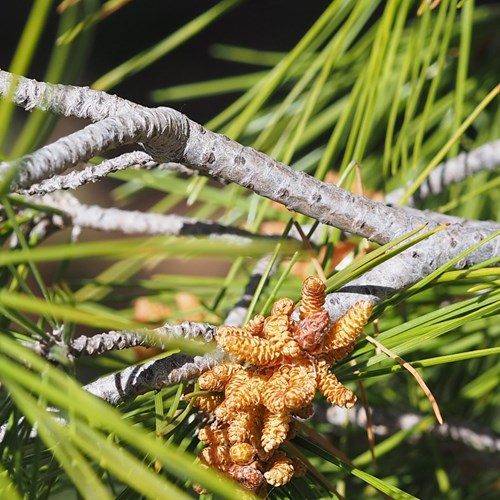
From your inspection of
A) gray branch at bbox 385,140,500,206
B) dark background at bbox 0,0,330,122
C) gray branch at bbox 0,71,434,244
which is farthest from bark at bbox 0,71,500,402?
dark background at bbox 0,0,330,122

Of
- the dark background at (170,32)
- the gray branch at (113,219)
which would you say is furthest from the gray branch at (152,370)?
the dark background at (170,32)

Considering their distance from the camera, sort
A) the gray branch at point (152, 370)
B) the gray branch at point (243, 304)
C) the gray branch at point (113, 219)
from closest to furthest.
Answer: the gray branch at point (152, 370) → the gray branch at point (243, 304) → the gray branch at point (113, 219)

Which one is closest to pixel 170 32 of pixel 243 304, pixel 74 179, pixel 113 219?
pixel 113 219

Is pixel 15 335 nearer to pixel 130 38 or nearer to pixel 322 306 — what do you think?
pixel 322 306

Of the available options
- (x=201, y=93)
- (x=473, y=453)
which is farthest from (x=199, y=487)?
(x=201, y=93)

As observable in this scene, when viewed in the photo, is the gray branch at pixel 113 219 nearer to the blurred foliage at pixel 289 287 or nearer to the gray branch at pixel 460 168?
the blurred foliage at pixel 289 287

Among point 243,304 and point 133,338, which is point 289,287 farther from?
point 133,338
